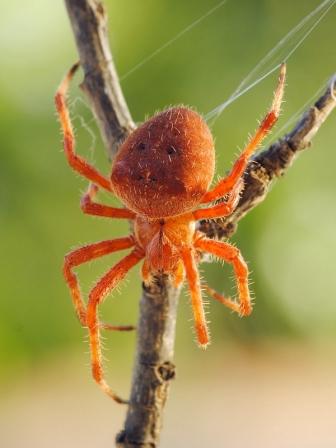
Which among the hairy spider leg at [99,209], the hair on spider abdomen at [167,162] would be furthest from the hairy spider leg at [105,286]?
the hair on spider abdomen at [167,162]

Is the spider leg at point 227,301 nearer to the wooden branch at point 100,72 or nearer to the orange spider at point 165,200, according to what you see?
the orange spider at point 165,200

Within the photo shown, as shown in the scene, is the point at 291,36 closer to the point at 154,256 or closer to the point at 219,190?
the point at 219,190

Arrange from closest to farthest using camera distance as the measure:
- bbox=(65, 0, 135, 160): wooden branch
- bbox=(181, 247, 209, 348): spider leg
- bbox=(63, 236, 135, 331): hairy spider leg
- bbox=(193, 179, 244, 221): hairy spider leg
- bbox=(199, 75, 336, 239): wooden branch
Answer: bbox=(199, 75, 336, 239): wooden branch < bbox=(193, 179, 244, 221): hairy spider leg < bbox=(65, 0, 135, 160): wooden branch < bbox=(181, 247, 209, 348): spider leg < bbox=(63, 236, 135, 331): hairy spider leg

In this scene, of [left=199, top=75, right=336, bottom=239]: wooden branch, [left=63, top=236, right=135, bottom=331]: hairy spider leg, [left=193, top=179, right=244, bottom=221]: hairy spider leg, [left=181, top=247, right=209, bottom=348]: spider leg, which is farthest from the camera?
[left=63, top=236, right=135, bottom=331]: hairy spider leg

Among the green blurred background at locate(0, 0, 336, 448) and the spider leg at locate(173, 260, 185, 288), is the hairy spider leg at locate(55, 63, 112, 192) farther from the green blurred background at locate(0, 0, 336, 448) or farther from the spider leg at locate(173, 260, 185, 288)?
the green blurred background at locate(0, 0, 336, 448)

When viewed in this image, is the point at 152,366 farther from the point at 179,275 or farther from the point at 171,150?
the point at 171,150

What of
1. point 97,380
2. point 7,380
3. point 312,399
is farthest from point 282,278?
point 97,380

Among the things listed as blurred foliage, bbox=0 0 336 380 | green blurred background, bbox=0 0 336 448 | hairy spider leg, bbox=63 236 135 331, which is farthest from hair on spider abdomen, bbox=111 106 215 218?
blurred foliage, bbox=0 0 336 380

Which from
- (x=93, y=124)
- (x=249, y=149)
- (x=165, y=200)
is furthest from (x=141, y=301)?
(x=93, y=124)
